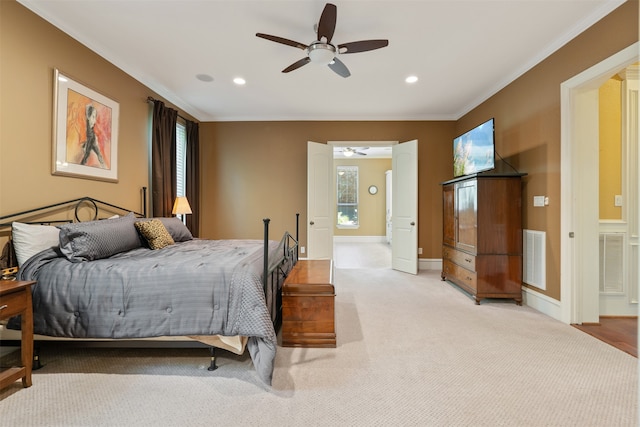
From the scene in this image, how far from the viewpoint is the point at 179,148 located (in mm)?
4602

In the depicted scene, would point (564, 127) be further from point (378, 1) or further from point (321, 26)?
point (321, 26)

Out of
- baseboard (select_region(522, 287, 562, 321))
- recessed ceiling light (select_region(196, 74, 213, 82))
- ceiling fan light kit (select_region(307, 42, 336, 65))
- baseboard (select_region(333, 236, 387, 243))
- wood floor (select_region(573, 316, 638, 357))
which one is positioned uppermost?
recessed ceiling light (select_region(196, 74, 213, 82))

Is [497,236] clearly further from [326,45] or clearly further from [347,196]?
[347,196]

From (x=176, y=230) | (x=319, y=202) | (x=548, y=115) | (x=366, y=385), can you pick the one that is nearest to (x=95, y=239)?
(x=176, y=230)

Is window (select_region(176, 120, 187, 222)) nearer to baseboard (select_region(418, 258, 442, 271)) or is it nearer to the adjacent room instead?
the adjacent room

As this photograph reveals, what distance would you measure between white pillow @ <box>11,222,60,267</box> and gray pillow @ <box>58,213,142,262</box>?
0.14 metres

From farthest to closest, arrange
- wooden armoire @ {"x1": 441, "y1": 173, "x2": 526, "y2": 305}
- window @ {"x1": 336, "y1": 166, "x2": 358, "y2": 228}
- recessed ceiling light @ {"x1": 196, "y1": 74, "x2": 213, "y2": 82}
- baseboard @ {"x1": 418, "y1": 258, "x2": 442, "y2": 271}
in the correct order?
window @ {"x1": 336, "y1": 166, "x2": 358, "y2": 228}, baseboard @ {"x1": 418, "y1": 258, "x2": 442, "y2": 271}, recessed ceiling light @ {"x1": 196, "y1": 74, "x2": 213, "y2": 82}, wooden armoire @ {"x1": 441, "y1": 173, "x2": 526, "y2": 305}

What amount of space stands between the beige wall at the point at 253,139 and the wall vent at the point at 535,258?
7 cm

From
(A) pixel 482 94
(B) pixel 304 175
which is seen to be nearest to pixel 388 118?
(A) pixel 482 94

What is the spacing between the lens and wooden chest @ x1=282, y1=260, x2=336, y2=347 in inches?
86.7

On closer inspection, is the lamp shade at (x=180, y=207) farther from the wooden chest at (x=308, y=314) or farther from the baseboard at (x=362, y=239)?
the baseboard at (x=362, y=239)

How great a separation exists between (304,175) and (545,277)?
3.81 meters

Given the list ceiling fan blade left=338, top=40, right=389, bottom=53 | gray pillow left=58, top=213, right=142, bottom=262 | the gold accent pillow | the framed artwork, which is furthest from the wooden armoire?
the framed artwork

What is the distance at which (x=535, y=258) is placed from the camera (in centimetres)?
311
